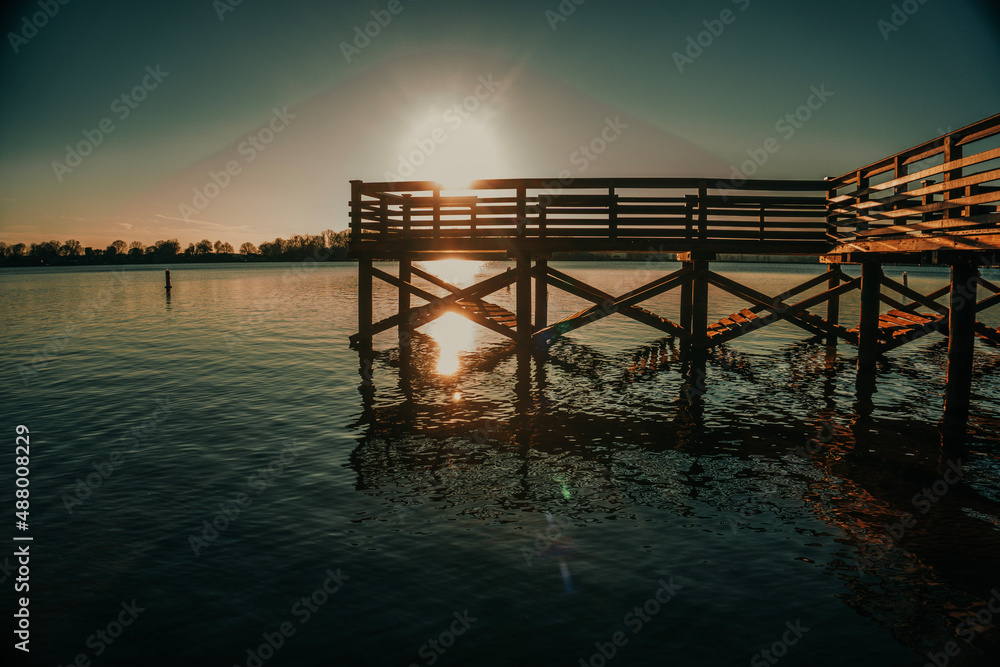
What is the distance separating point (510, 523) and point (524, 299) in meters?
8.66

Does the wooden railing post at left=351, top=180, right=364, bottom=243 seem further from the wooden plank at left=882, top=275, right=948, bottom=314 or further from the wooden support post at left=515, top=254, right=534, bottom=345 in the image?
the wooden plank at left=882, top=275, right=948, bottom=314

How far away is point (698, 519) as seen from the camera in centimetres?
743

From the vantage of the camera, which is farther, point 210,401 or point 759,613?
point 210,401

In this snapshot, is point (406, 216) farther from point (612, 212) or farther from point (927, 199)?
point (927, 199)

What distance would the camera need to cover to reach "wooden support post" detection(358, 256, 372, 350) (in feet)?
57.8

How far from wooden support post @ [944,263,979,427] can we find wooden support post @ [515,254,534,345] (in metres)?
8.43

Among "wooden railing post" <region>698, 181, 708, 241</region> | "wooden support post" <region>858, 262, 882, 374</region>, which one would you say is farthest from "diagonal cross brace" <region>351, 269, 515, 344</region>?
"wooden support post" <region>858, 262, 882, 374</region>

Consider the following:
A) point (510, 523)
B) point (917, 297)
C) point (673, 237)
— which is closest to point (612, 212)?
point (673, 237)

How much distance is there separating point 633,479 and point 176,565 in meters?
5.73

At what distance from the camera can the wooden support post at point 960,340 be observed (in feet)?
34.6

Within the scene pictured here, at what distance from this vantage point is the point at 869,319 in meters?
A: 14.5

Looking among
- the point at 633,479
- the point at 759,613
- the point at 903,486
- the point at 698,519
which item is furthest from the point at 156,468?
the point at 903,486

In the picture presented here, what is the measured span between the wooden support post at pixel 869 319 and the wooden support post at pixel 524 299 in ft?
24.8

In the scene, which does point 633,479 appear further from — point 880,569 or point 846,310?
point 846,310
